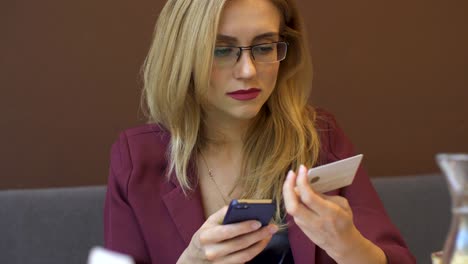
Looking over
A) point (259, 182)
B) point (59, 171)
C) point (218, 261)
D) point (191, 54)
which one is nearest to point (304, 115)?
point (259, 182)

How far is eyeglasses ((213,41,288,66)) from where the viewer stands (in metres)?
2.02

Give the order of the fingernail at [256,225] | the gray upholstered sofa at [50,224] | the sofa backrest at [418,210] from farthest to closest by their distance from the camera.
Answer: the sofa backrest at [418,210] < the gray upholstered sofa at [50,224] < the fingernail at [256,225]

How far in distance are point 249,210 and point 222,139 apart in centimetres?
69

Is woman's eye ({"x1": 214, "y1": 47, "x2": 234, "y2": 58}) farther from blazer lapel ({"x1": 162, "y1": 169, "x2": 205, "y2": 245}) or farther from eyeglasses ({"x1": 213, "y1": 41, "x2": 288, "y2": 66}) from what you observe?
blazer lapel ({"x1": 162, "y1": 169, "x2": 205, "y2": 245})

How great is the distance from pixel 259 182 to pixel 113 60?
0.87 m

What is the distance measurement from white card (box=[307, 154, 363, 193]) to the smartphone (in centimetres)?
10

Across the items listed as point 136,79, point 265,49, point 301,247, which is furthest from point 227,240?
point 136,79

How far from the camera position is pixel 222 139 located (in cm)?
226

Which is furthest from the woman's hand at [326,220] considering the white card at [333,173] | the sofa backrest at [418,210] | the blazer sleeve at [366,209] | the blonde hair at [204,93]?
the sofa backrest at [418,210]

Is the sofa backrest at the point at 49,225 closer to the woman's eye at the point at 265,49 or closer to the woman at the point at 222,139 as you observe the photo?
the woman at the point at 222,139

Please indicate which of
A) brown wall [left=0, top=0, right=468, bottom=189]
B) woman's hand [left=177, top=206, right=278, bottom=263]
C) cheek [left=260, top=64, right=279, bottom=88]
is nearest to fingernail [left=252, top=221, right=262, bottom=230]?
woman's hand [left=177, top=206, right=278, bottom=263]

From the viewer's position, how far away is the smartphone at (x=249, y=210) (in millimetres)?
1550

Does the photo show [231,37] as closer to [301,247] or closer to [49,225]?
[301,247]

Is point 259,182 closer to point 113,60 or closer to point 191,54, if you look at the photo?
point 191,54
